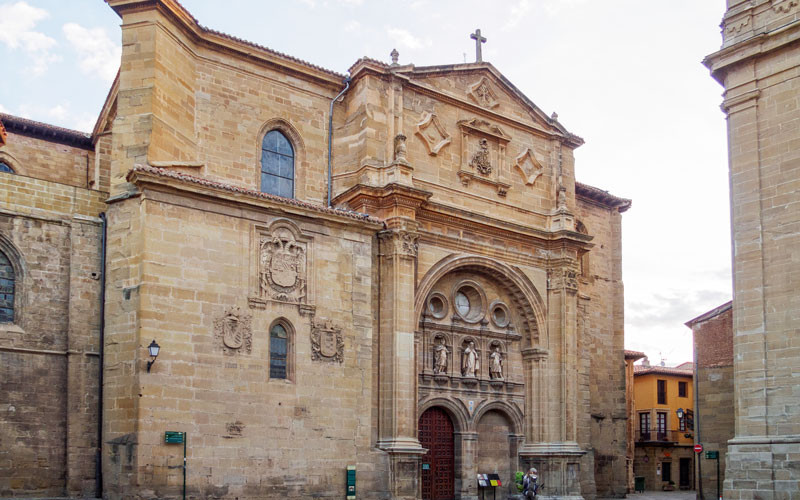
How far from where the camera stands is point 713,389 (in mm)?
30266

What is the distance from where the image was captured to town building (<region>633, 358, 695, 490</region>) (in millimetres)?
45972

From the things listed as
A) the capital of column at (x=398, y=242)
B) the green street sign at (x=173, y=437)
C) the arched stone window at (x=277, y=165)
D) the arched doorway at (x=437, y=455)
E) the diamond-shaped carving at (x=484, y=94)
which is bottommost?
the arched doorway at (x=437, y=455)

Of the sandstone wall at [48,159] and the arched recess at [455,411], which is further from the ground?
the sandstone wall at [48,159]

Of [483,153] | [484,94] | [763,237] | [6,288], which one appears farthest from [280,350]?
[484,94]

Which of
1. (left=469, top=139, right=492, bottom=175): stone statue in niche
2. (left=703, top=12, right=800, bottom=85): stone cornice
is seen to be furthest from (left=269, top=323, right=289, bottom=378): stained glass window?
(left=703, top=12, right=800, bottom=85): stone cornice

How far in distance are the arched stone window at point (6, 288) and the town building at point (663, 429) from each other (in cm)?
3470

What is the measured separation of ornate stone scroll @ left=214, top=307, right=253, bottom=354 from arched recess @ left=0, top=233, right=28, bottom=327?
4.35 meters

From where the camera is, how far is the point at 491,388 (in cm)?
2723

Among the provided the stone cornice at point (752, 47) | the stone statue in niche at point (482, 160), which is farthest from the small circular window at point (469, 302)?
the stone cornice at point (752, 47)

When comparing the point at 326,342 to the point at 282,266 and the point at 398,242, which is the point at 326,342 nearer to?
the point at 282,266

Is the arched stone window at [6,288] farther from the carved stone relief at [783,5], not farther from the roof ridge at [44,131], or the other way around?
the carved stone relief at [783,5]

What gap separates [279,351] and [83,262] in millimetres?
5084

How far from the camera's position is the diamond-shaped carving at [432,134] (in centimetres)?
2650

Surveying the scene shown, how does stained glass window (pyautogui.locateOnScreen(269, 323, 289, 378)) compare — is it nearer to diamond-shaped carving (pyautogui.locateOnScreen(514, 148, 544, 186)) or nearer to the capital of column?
the capital of column
